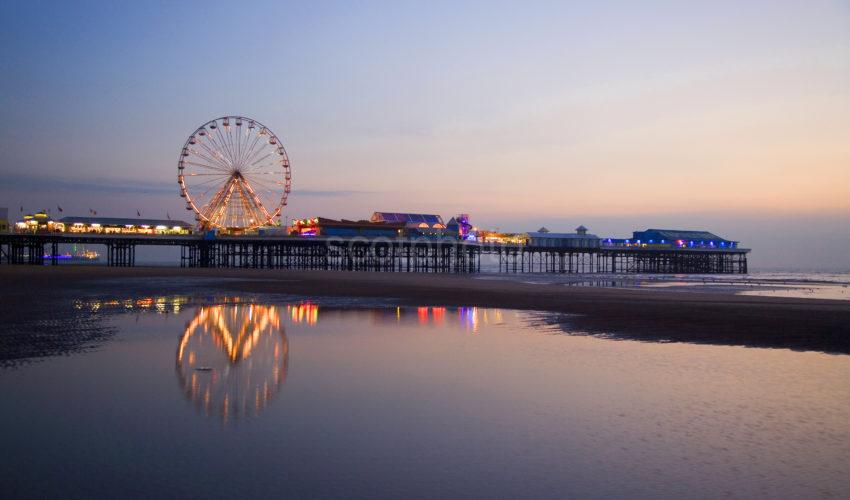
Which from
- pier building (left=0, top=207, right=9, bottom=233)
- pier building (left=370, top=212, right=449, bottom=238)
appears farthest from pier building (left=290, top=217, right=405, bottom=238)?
pier building (left=0, top=207, right=9, bottom=233)

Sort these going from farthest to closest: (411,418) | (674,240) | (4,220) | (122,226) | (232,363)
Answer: (674,240) → (122,226) → (4,220) → (232,363) → (411,418)

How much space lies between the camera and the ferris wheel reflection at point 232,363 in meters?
7.32

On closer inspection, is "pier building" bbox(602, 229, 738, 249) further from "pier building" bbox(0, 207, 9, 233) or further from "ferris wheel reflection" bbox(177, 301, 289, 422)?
"ferris wheel reflection" bbox(177, 301, 289, 422)

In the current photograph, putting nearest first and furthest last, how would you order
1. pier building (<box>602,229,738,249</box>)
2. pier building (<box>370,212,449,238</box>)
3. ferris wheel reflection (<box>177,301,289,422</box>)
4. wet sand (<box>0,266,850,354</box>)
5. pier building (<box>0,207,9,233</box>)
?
ferris wheel reflection (<box>177,301,289,422</box>) → wet sand (<box>0,266,850,354</box>) → pier building (<box>0,207,9,233</box>) → pier building (<box>370,212,449,238</box>) → pier building (<box>602,229,738,249</box>)

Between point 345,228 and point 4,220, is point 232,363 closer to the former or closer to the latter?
point 345,228

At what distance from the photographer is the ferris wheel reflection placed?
288 inches

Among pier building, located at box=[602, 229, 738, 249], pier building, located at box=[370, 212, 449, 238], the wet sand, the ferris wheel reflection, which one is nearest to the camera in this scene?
the ferris wheel reflection

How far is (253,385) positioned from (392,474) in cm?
366

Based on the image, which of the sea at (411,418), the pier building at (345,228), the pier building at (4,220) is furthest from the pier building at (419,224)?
the sea at (411,418)

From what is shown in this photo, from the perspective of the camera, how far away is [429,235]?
7662 cm

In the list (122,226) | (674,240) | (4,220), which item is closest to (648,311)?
(122,226)

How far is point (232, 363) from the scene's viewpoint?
966 cm

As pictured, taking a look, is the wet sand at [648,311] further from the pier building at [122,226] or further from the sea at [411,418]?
the pier building at [122,226]

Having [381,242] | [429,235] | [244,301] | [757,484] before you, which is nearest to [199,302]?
[244,301]
